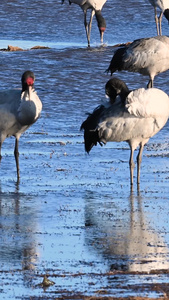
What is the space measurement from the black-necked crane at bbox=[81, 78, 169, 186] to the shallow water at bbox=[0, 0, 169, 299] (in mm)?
455

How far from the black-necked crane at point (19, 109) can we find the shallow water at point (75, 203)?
1.63 ft

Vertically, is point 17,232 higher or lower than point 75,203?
higher

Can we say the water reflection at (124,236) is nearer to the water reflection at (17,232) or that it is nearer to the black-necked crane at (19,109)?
the water reflection at (17,232)

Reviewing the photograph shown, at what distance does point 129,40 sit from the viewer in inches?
831

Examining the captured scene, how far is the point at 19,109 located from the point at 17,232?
311cm

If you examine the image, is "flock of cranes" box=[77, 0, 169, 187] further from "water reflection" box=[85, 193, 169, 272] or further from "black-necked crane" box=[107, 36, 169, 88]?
"black-necked crane" box=[107, 36, 169, 88]

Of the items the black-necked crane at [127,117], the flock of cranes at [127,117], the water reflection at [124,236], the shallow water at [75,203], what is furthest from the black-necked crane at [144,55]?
the water reflection at [124,236]

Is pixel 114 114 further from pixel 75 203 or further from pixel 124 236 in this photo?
pixel 124 236

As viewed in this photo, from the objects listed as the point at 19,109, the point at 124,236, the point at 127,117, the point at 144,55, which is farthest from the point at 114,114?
the point at 144,55

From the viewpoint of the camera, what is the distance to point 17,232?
24.4 feet

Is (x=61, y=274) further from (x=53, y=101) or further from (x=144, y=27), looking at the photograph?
(x=144, y=27)

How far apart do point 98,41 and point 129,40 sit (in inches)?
37.0

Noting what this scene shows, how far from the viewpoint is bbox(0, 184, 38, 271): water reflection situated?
21.3ft

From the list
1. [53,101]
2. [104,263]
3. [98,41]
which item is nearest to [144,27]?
[98,41]
